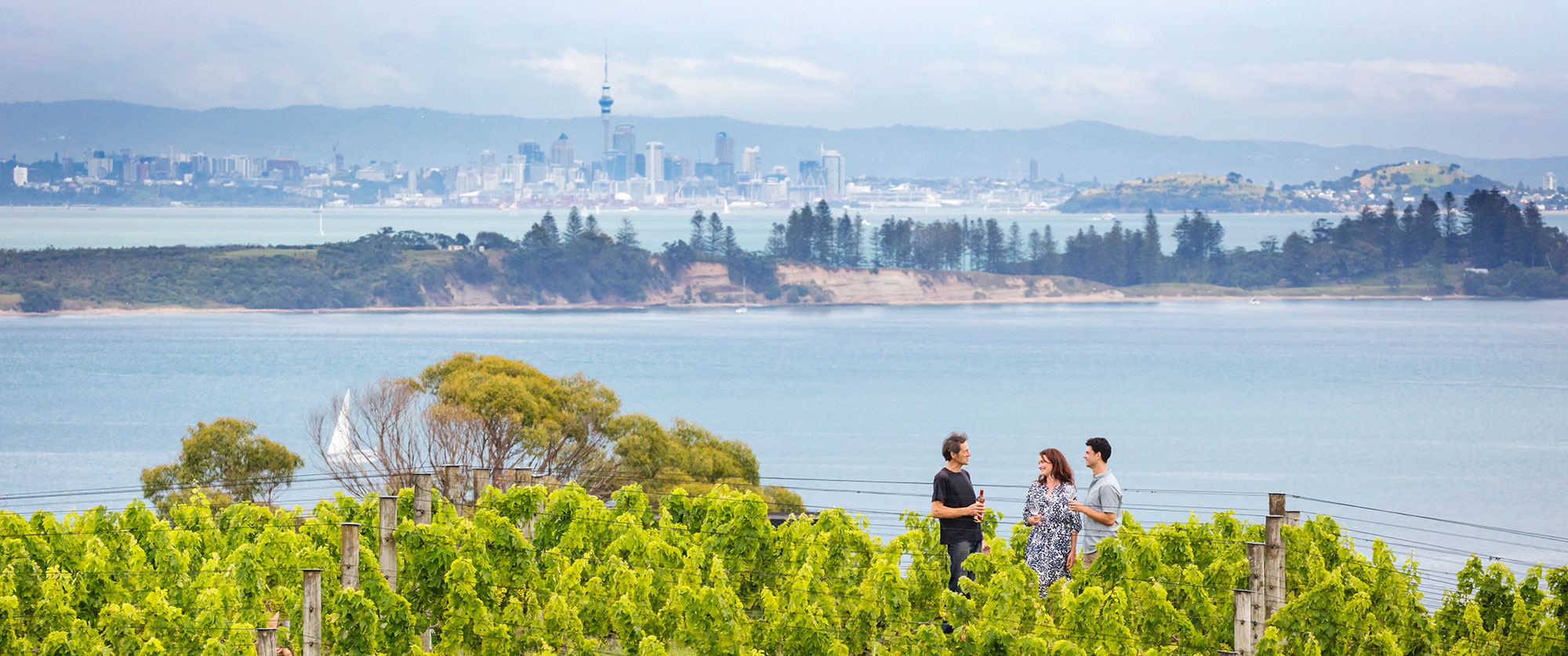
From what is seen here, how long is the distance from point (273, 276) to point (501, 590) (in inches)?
5870

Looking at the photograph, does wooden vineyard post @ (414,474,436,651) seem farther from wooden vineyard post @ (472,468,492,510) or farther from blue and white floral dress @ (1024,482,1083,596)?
blue and white floral dress @ (1024,482,1083,596)

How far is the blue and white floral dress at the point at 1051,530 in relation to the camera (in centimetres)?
880

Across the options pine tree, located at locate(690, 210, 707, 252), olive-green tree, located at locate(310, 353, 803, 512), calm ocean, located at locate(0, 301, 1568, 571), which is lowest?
calm ocean, located at locate(0, 301, 1568, 571)

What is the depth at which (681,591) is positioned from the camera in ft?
34.5

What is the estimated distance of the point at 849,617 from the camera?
11.1 m

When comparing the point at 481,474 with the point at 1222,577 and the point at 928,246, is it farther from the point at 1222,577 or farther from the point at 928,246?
the point at 928,246

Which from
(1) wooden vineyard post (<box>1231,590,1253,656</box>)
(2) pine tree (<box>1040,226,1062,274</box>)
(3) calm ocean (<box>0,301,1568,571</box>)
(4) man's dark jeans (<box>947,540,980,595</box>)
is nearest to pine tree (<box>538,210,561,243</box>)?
(3) calm ocean (<box>0,301,1568,571</box>)

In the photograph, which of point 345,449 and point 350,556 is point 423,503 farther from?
point 345,449

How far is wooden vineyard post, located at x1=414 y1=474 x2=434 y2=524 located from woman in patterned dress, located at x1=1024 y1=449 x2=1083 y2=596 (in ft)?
15.6

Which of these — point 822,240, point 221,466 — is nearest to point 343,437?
point 221,466

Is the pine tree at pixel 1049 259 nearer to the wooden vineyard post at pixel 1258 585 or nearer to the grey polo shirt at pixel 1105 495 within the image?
the wooden vineyard post at pixel 1258 585

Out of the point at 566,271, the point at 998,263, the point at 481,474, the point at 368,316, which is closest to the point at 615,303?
the point at 566,271

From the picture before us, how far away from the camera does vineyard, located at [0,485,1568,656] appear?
33.5 ft

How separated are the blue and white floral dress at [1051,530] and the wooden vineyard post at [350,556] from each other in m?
4.43
